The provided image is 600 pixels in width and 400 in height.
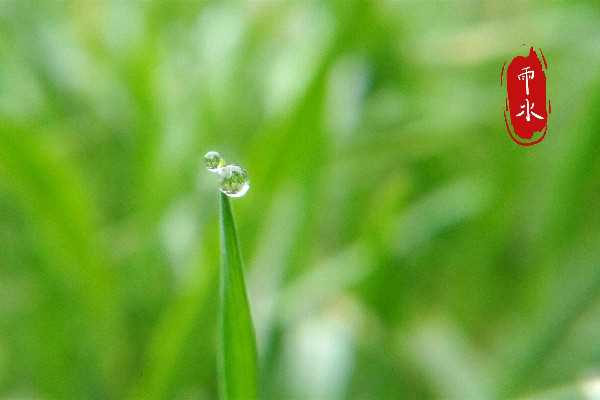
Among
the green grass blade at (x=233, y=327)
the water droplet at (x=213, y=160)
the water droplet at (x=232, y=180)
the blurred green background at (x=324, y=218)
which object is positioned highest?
the blurred green background at (x=324, y=218)

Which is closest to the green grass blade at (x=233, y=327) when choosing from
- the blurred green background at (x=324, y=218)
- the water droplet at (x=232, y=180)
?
the water droplet at (x=232, y=180)

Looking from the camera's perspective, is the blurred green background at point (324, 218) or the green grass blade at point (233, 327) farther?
the blurred green background at point (324, 218)

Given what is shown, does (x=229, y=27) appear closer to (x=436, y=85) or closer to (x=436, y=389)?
(x=436, y=85)

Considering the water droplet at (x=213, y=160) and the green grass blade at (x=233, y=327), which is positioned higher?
the water droplet at (x=213, y=160)

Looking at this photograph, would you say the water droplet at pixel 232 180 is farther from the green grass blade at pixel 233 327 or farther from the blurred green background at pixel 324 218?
the blurred green background at pixel 324 218

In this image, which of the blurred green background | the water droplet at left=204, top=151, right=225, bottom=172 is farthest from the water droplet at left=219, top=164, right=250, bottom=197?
the blurred green background

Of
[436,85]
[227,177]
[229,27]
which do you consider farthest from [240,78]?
[227,177]

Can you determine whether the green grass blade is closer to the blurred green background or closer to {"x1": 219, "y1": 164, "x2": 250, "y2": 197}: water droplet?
{"x1": 219, "y1": 164, "x2": 250, "y2": 197}: water droplet
